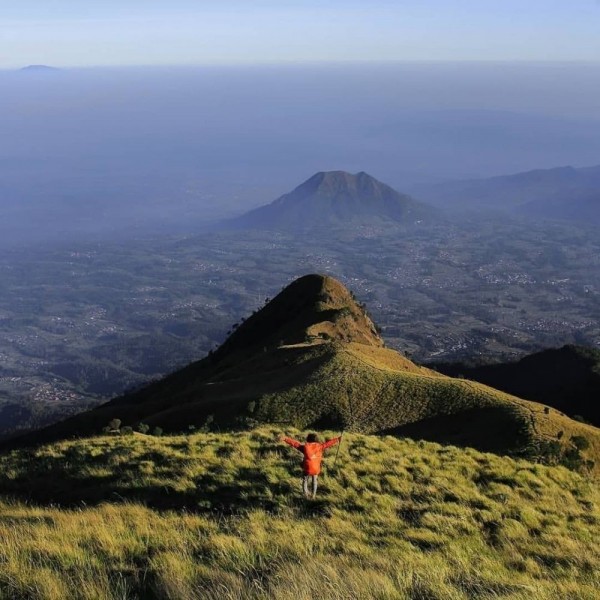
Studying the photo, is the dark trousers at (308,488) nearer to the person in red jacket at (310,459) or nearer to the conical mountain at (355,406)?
the person in red jacket at (310,459)

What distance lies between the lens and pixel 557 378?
66062mm

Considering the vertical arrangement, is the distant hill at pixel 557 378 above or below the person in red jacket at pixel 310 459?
below

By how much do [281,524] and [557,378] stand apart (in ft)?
201

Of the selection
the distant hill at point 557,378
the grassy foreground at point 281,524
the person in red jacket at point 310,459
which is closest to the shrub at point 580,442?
the grassy foreground at point 281,524

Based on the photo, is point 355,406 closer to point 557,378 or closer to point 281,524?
point 281,524

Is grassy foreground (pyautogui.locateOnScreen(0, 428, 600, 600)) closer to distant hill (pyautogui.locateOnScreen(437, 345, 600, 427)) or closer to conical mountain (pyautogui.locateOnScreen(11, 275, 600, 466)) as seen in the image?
conical mountain (pyautogui.locateOnScreen(11, 275, 600, 466))

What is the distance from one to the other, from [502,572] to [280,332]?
49.4 metres

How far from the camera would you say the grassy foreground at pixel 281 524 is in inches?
313

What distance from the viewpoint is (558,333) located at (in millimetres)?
187000

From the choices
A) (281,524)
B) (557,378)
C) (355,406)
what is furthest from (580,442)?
(557,378)

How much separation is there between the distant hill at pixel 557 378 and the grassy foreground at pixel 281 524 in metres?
37.7

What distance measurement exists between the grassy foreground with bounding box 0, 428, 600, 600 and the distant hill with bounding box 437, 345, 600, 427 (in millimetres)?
37673

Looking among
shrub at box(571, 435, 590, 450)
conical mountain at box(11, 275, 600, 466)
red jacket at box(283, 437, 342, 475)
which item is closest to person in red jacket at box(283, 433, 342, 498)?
red jacket at box(283, 437, 342, 475)

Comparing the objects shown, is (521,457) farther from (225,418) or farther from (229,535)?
(229,535)
